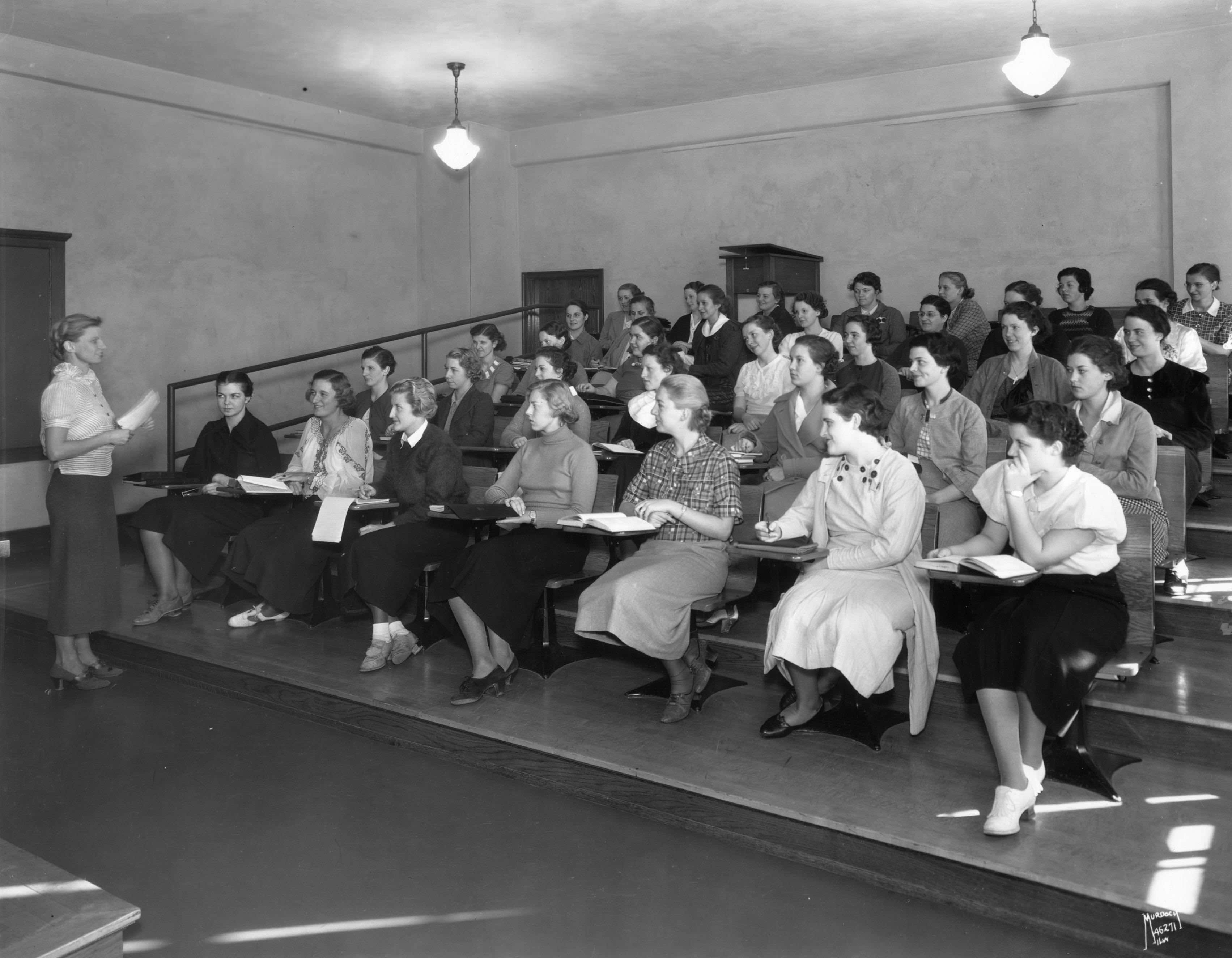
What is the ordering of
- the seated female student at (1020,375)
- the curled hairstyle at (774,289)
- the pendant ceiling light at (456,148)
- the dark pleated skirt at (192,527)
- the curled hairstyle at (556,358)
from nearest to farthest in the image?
the seated female student at (1020,375)
the dark pleated skirt at (192,527)
the curled hairstyle at (556,358)
the curled hairstyle at (774,289)
the pendant ceiling light at (456,148)

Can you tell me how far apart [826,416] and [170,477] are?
3452 mm

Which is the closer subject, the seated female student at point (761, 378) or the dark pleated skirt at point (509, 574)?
the dark pleated skirt at point (509, 574)

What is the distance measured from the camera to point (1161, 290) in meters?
6.15

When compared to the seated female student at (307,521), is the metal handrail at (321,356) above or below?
above

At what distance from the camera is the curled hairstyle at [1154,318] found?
15.7ft

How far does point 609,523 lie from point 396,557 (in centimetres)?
128

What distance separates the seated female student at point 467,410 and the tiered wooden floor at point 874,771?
5.39ft

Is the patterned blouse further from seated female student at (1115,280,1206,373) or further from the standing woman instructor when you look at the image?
seated female student at (1115,280,1206,373)

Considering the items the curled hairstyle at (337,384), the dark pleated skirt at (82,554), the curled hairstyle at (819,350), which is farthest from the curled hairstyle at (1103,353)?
the dark pleated skirt at (82,554)

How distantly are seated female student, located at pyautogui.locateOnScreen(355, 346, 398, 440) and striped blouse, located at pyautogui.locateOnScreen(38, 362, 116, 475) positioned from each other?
1735mm

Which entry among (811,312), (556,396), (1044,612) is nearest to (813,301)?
(811,312)

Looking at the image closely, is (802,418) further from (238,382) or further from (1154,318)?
(238,382)

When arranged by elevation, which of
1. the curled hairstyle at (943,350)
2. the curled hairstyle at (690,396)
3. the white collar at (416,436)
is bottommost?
the white collar at (416,436)

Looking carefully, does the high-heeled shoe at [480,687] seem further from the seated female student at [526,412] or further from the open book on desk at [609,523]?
the seated female student at [526,412]
